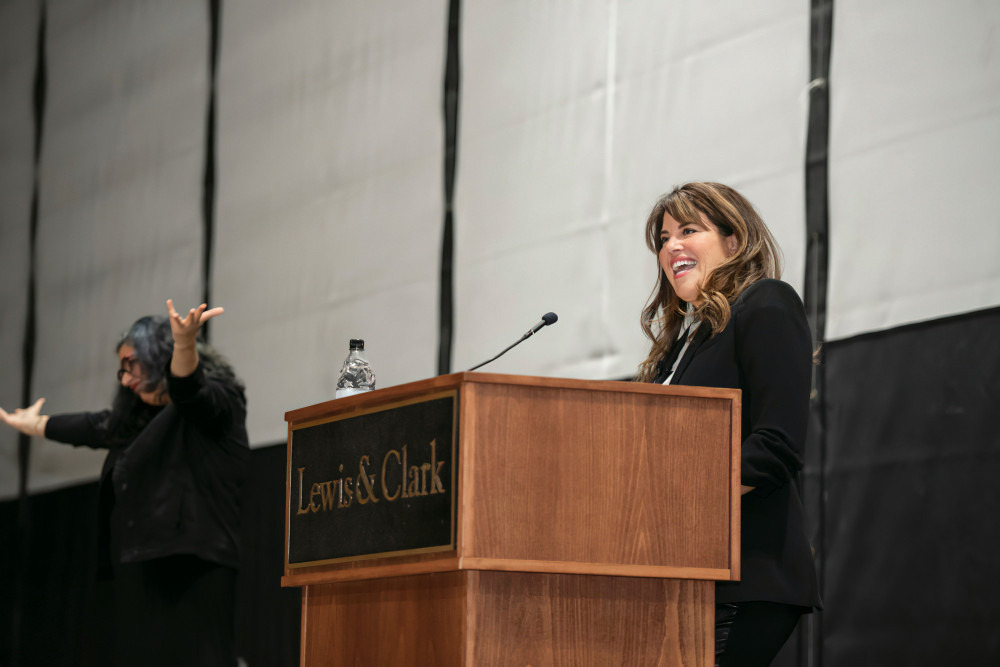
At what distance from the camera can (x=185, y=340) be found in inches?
123

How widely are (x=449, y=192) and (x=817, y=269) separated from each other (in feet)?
5.27

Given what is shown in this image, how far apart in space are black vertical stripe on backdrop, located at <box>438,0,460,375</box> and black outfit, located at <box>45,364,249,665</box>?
2.65 ft

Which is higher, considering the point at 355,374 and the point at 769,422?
the point at 355,374

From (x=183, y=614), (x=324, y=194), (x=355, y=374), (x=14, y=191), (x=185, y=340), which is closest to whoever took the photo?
(x=355, y=374)

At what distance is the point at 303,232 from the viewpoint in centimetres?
480

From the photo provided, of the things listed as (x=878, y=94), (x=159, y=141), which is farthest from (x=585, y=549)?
(x=159, y=141)

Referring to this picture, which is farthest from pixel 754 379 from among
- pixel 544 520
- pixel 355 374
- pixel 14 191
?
pixel 14 191

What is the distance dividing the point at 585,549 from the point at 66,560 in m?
4.72

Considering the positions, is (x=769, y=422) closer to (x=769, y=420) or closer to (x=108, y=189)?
(x=769, y=420)

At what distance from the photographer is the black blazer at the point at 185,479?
3.33 metres

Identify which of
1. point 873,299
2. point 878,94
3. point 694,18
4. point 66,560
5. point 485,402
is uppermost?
point 694,18

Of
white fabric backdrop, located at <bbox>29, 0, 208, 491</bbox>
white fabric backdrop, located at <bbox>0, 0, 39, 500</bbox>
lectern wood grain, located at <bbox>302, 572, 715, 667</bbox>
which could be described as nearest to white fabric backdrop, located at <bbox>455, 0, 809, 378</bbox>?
lectern wood grain, located at <bbox>302, 572, 715, 667</bbox>

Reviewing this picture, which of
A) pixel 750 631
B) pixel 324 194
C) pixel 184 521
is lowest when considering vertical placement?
pixel 750 631

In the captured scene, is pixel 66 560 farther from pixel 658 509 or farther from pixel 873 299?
pixel 658 509
